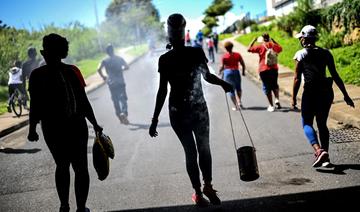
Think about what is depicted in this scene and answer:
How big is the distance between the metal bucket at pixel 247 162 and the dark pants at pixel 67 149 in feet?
5.29

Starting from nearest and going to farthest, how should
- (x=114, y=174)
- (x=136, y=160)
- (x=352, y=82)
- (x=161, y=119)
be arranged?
(x=114, y=174), (x=136, y=160), (x=161, y=119), (x=352, y=82)

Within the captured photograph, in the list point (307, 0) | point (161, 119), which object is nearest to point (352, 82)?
point (161, 119)

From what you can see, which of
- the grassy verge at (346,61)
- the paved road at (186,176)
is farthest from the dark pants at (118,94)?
the grassy verge at (346,61)

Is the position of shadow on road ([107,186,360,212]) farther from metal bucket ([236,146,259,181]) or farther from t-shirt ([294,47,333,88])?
t-shirt ([294,47,333,88])

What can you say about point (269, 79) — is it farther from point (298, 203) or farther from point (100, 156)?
point (100, 156)

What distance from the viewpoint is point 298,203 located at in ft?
13.3

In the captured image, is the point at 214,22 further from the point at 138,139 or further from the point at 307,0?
the point at 138,139

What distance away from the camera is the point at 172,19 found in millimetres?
4016

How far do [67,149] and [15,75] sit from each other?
10.0m

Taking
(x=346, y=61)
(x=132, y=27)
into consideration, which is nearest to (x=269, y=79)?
(x=346, y=61)

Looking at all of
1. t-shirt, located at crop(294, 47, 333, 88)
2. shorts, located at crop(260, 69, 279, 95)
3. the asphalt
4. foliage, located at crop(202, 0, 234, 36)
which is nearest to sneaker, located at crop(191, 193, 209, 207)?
t-shirt, located at crop(294, 47, 333, 88)

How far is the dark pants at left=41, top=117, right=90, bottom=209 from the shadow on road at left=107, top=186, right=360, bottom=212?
74cm

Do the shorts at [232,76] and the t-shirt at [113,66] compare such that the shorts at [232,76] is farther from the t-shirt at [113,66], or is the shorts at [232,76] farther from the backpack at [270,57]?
the t-shirt at [113,66]

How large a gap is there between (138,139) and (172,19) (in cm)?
430
